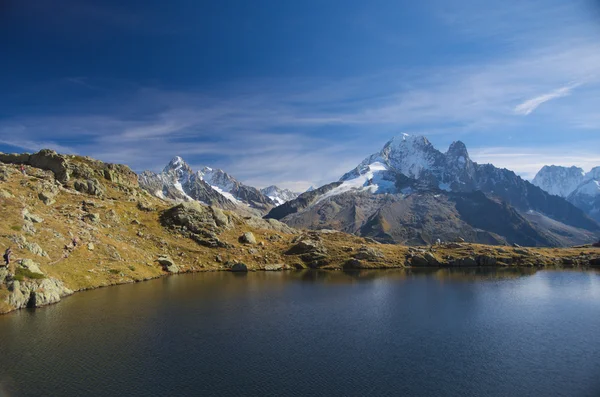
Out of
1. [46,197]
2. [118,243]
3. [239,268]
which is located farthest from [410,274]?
[46,197]

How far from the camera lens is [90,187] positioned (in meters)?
152

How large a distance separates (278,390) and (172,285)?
233 feet

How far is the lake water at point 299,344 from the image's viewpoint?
4450 cm

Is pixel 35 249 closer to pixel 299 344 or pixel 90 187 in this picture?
pixel 299 344

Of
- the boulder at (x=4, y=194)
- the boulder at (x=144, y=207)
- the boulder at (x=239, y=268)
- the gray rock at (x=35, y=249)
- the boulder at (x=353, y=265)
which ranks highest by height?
the boulder at (x=4, y=194)

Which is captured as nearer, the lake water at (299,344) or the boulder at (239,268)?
the lake water at (299,344)

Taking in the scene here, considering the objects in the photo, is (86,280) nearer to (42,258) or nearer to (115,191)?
(42,258)

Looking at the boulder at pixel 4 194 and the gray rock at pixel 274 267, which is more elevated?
the boulder at pixel 4 194

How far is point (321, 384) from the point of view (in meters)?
44.9

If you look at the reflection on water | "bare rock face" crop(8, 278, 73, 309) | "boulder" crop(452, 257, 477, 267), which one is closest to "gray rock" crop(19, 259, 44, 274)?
"bare rock face" crop(8, 278, 73, 309)

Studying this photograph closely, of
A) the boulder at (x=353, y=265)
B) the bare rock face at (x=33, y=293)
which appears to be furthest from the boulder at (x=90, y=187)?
the boulder at (x=353, y=265)

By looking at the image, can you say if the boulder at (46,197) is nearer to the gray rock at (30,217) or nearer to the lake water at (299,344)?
the gray rock at (30,217)

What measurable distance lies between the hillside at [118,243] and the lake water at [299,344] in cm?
942

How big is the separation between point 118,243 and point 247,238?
56.8 m
